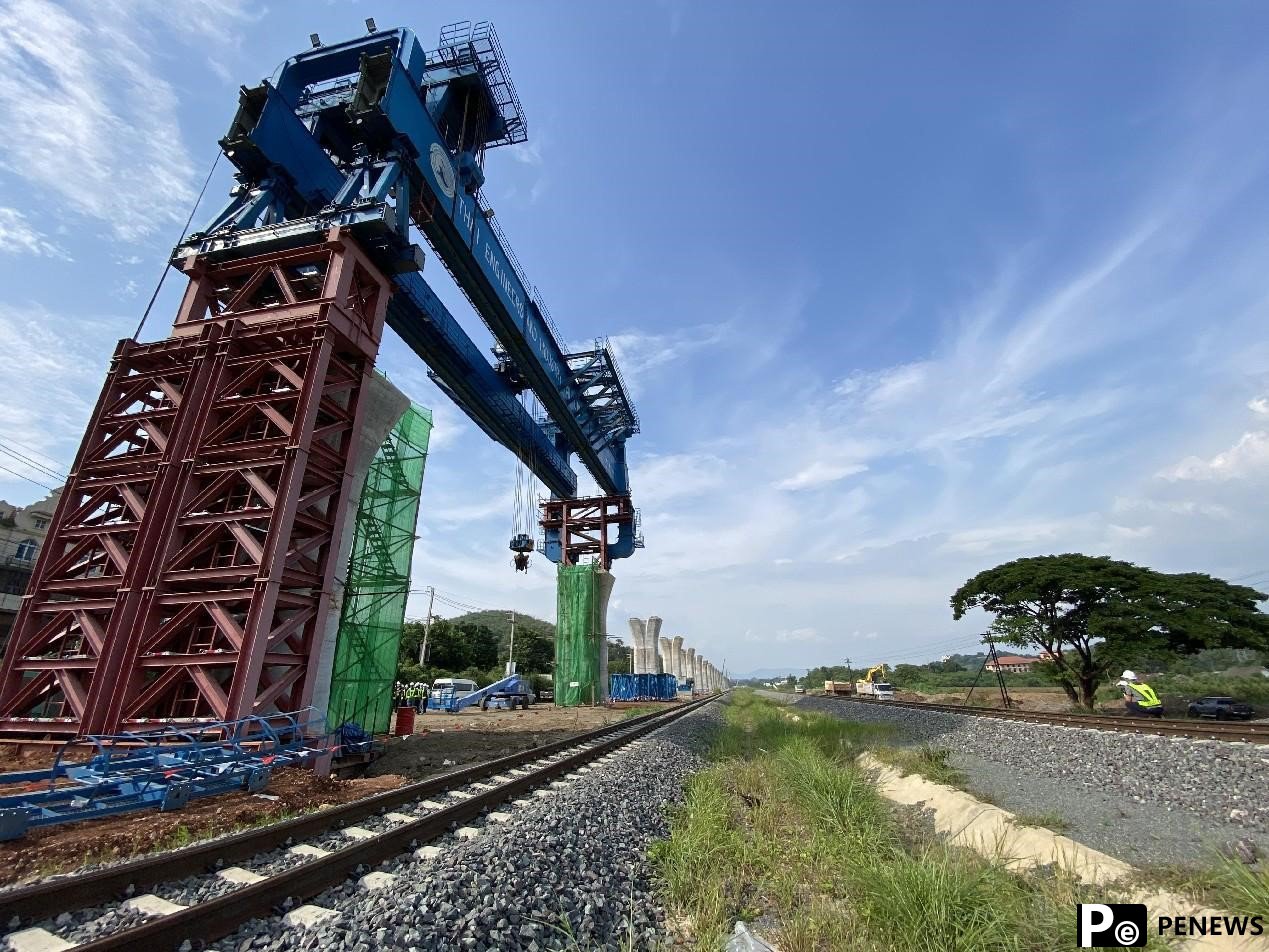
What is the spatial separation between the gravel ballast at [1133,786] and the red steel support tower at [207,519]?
1228 centimetres

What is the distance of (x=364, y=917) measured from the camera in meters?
3.29

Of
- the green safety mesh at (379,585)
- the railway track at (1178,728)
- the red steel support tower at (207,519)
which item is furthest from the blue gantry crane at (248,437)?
the railway track at (1178,728)

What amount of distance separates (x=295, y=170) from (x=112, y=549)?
10141 millimetres

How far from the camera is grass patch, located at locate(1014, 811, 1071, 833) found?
23.2 ft

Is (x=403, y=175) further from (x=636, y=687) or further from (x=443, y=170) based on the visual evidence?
(x=636, y=687)

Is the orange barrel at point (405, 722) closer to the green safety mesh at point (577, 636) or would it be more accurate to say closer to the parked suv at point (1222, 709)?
the green safety mesh at point (577, 636)

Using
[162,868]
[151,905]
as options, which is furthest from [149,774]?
[151,905]

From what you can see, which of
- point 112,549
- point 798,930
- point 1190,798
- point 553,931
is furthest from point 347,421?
point 1190,798

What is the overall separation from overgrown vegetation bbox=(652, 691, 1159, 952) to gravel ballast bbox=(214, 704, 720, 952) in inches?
17.6

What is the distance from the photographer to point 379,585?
1667 centimetres

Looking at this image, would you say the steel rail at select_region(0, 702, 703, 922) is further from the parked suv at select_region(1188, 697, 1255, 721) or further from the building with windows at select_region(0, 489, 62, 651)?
the building with windows at select_region(0, 489, 62, 651)

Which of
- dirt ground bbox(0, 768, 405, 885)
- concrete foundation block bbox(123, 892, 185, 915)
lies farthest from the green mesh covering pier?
concrete foundation block bbox(123, 892, 185, 915)

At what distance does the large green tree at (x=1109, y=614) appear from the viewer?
24.5 m

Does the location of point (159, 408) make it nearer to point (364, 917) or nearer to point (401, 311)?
point (401, 311)
